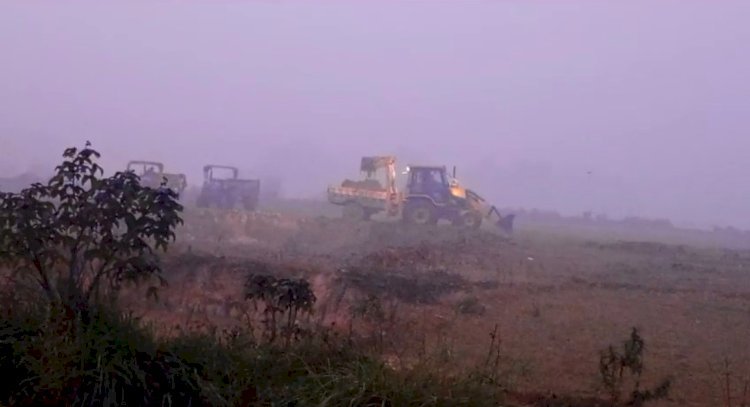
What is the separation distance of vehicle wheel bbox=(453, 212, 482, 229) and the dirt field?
809 cm

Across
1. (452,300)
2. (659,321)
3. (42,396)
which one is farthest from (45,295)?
(659,321)

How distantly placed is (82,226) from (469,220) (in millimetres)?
30056

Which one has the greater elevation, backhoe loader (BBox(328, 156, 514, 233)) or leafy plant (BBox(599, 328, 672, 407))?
backhoe loader (BBox(328, 156, 514, 233))

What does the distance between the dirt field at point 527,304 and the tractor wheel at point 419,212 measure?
7.80 m

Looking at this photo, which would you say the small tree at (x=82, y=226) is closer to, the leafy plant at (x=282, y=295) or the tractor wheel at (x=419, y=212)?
the leafy plant at (x=282, y=295)

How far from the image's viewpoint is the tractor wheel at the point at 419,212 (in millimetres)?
36719

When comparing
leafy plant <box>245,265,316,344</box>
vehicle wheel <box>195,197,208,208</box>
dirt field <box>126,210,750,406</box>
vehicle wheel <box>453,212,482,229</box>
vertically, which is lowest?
dirt field <box>126,210,750,406</box>

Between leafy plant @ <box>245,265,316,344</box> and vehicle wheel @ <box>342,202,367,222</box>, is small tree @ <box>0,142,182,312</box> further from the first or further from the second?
vehicle wheel @ <box>342,202,367,222</box>

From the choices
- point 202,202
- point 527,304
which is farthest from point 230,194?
point 527,304

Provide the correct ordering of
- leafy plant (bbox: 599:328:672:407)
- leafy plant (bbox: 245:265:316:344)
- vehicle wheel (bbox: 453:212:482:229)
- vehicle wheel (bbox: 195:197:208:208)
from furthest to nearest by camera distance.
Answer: vehicle wheel (bbox: 195:197:208:208) < vehicle wheel (bbox: 453:212:482:229) < leafy plant (bbox: 245:265:316:344) < leafy plant (bbox: 599:328:672:407)

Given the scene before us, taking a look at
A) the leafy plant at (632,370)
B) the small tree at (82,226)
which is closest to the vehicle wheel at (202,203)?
the small tree at (82,226)

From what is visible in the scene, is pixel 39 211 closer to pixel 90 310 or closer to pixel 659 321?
pixel 90 310

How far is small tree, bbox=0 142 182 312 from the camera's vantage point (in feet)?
25.5

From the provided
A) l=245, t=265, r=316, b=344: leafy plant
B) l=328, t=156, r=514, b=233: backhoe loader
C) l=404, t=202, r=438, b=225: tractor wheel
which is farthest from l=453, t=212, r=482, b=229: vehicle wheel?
l=245, t=265, r=316, b=344: leafy plant
